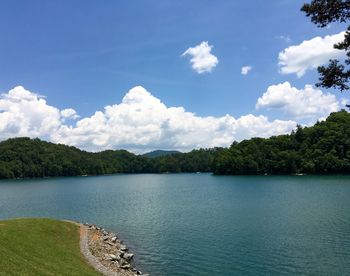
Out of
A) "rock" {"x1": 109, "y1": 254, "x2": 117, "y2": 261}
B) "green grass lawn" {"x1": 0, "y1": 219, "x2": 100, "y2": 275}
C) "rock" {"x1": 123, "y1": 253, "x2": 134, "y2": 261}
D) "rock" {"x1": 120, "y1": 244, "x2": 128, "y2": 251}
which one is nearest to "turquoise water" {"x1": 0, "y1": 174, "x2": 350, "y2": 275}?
"rock" {"x1": 123, "y1": 253, "x2": 134, "y2": 261}

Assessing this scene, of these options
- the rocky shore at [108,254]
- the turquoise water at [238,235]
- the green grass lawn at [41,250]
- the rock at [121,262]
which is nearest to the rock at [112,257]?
the rocky shore at [108,254]

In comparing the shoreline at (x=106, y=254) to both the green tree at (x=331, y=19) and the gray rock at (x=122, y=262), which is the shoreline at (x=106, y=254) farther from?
the green tree at (x=331, y=19)

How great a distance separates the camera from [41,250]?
103ft

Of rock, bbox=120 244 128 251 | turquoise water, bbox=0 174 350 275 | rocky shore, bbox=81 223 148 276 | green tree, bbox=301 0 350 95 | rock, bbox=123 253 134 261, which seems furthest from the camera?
rock, bbox=120 244 128 251

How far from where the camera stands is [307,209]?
70.1m

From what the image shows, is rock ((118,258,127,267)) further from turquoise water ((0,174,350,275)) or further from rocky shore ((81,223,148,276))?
turquoise water ((0,174,350,275))

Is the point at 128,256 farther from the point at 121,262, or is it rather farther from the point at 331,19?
the point at 331,19

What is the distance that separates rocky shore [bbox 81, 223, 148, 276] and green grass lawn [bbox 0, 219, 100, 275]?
1.30 metres

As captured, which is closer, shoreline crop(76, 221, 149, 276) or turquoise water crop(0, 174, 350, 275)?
shoreline crop(76, 221, 149, 276)

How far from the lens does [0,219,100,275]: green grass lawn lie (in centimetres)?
2262

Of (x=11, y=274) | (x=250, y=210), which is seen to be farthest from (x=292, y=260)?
(x=250, y=210)

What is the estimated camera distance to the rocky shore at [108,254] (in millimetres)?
33875

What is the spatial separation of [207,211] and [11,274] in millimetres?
57349

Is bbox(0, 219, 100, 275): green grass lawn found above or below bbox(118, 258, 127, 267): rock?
above
